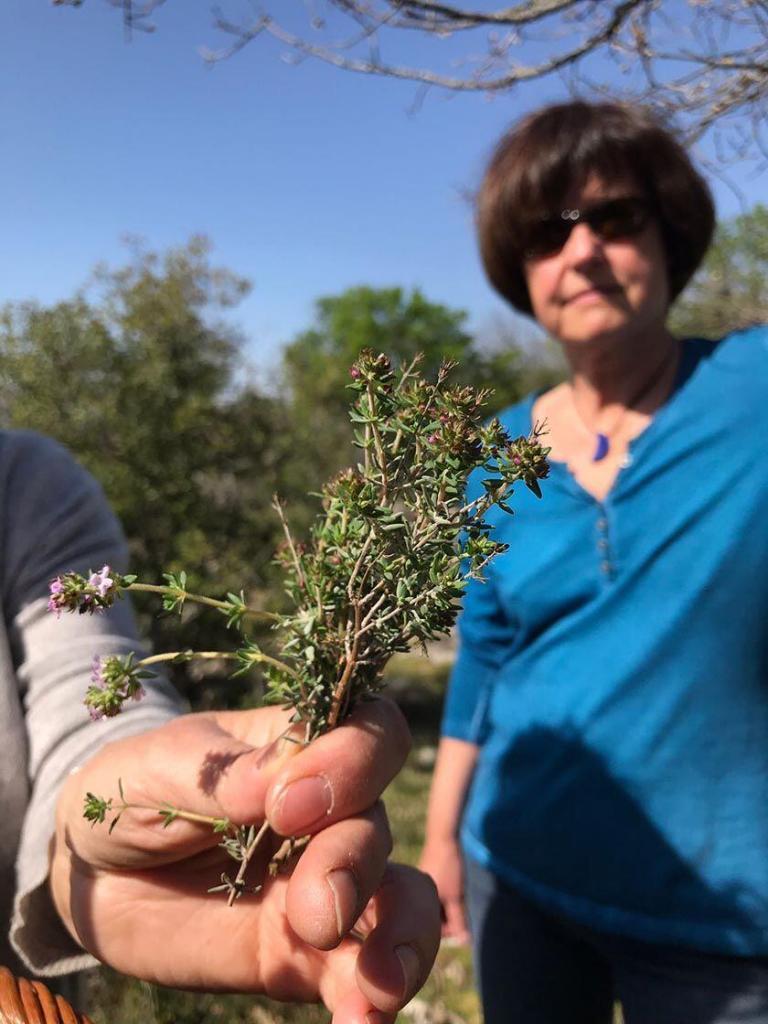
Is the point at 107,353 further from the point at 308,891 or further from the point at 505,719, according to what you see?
the point at 308,891

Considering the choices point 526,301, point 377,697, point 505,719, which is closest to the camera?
point 377,697

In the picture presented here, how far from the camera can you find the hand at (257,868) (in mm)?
1051

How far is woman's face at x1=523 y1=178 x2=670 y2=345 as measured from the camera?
2.07 meters

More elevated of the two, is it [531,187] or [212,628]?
[531,187]

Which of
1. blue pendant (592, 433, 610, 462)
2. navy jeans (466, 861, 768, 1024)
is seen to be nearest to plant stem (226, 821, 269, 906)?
navy jeans (466, 861, 768, 1024)

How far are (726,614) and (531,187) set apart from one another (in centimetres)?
134

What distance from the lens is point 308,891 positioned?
3.31ft

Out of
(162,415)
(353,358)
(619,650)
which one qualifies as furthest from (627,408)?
(162,415)

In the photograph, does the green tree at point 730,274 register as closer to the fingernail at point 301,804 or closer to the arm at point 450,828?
the arm at point 450,828

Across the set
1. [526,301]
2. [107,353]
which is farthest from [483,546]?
[107,353]

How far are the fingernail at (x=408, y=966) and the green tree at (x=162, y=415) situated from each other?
20.2 feet

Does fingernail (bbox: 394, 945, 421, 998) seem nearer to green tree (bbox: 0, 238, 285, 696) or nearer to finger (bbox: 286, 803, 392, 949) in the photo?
finger (bbox: 286, 803, 392, 949)

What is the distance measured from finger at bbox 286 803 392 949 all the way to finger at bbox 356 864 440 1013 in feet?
0.41

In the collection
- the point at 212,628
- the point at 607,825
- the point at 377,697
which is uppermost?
the point at 377,697
